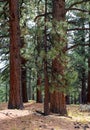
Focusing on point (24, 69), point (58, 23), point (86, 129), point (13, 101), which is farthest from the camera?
point (24, 69)

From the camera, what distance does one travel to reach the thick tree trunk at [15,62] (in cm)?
1329

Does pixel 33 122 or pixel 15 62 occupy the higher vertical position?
pixel 15 62

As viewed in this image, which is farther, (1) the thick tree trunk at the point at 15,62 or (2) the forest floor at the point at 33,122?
(1) the thick tree trunk at the point at 15,62

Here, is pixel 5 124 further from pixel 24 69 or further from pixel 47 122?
pixel 24 69

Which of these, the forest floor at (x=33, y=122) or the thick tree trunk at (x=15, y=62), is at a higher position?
the thick tree trunk at (x=15, y=62)

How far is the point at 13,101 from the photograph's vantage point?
1327cm

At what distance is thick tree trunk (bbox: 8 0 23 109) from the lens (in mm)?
13289

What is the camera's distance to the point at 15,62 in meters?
13.5

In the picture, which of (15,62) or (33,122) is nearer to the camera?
(33,122)

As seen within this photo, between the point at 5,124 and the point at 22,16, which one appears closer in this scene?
the point at 5,124

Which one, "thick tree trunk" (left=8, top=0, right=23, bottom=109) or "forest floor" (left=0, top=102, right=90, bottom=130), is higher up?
"thick tree trunk" (left=8, top=0, right=23, bottom=109)

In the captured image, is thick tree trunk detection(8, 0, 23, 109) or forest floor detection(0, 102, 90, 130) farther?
thick tree trunk detection(8, 0, 23, 109)

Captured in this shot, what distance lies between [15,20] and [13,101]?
3.23 m

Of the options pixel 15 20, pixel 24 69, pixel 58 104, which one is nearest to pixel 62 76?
pixel 58 104
